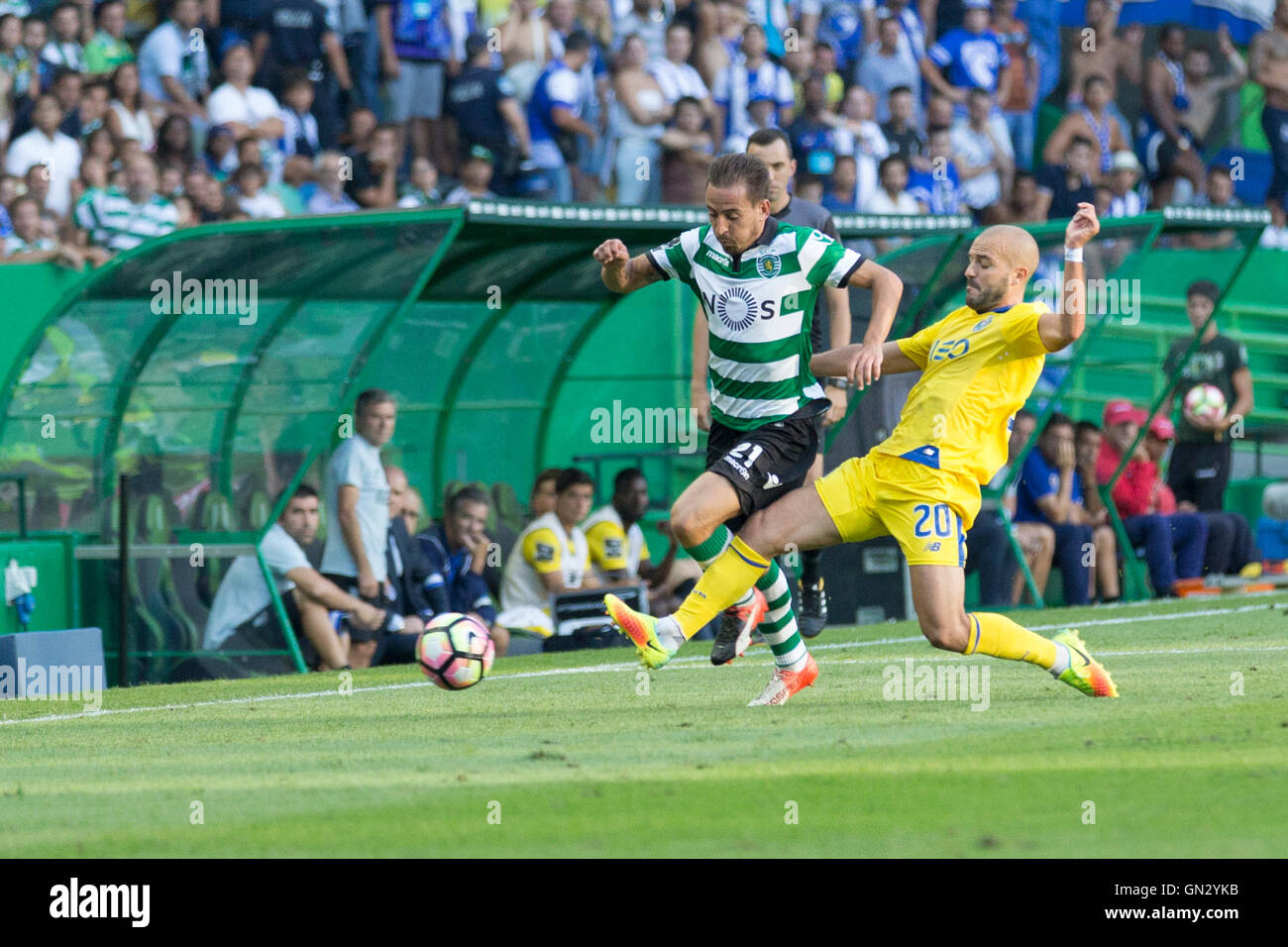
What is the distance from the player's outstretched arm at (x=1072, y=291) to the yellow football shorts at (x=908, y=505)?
2.15 ft

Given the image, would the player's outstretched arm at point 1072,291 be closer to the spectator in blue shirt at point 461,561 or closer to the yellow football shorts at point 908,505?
the yellow football shorts at point 908,505

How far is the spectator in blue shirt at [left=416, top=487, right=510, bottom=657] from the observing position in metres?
12.3

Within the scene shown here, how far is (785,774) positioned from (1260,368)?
48.7 feet

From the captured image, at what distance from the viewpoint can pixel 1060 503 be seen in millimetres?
14320

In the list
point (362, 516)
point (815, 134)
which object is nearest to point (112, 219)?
point (362, 516)

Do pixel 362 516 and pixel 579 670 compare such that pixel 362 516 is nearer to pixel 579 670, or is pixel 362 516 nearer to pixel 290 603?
pixel 290 603

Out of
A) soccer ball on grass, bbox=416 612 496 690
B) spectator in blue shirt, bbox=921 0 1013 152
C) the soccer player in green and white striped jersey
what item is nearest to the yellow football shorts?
the soccer player in green and white striped jersey

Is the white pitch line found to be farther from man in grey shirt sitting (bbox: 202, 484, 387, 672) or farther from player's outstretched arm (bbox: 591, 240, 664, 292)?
player's outstretched arm (bbox: 591, 240, 664, 292)

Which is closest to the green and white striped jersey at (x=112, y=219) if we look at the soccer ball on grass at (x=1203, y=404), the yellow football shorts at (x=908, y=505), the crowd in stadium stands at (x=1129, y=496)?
the crowd in stadium stands at (x=1129, y=496)

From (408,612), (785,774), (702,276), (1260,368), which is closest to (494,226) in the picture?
(408,612)

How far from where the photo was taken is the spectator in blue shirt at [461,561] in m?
12.3

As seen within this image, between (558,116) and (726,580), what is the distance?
30.0 ft

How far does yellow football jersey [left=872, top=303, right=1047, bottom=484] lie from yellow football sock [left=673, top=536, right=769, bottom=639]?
0.63m
